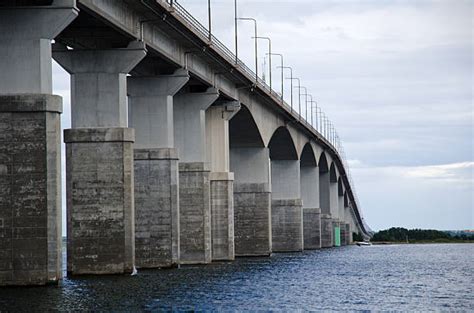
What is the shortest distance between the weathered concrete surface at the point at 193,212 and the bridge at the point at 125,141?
3.5 inches

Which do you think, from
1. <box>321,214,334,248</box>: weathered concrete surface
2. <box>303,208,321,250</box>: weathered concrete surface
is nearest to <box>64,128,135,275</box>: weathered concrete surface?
<box>303,208,321,250</box>: weathered concrete surface

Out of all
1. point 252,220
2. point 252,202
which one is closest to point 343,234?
point 252,202

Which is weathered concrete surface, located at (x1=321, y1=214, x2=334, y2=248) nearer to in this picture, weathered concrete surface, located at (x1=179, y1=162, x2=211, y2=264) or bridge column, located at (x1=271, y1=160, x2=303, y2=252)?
bridge column, located at (x1=271, y1=160, x2=303, y2=252)

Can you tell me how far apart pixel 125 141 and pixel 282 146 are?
67.7m

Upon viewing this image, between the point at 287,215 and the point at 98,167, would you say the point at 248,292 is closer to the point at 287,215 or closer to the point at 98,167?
the point at 98,167

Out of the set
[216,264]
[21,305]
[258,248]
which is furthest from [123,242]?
[258,248]

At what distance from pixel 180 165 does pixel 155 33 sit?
16450 mm

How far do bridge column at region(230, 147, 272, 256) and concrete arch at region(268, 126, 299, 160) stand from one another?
10.7m

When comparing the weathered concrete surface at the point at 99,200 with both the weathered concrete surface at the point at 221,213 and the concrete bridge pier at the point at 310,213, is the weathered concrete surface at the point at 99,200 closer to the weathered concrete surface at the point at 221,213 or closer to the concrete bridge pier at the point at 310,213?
the weathered concrete surface at the point at 221,213

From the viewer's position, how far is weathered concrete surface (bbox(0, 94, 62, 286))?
4575cm

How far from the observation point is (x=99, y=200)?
186ft

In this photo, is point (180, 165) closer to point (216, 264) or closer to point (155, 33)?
point (216, 264)

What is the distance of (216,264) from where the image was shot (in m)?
80.0

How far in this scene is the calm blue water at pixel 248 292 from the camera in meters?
42.6
